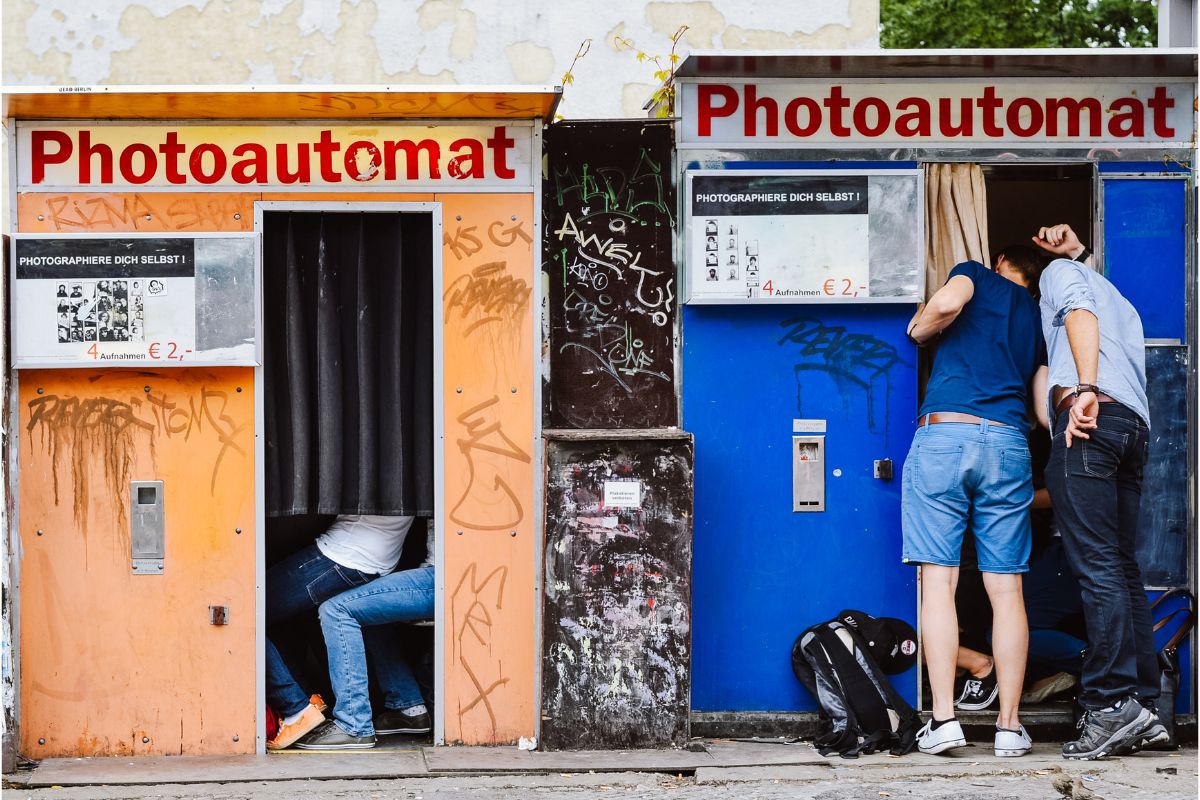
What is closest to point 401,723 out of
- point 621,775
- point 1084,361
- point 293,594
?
point 293,594

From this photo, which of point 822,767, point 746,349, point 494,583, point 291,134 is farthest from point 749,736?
point 291,134

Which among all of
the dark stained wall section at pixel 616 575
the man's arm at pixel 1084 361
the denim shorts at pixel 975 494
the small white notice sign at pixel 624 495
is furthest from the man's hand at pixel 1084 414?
the small white notice sign at pixel 624 495

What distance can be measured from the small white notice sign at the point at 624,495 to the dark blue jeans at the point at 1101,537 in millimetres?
1724

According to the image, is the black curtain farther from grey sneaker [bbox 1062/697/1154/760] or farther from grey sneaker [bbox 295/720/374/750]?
grey sneaker [bbox 1062/697/1154/760]

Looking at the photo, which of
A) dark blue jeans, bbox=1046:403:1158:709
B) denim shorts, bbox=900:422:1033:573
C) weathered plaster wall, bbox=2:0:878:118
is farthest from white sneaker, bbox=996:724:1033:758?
weathered plaster wall, bbox=2:0:878:118

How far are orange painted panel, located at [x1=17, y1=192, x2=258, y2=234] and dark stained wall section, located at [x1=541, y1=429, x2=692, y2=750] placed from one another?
5.43ft

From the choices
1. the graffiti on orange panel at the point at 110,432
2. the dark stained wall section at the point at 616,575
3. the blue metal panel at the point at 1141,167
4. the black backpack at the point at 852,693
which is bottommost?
the black backpack at the point at 852,693

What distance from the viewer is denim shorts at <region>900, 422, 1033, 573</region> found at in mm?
5238

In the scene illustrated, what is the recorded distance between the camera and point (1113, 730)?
5.18 metres

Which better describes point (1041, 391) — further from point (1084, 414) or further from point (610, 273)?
point (610, 273)


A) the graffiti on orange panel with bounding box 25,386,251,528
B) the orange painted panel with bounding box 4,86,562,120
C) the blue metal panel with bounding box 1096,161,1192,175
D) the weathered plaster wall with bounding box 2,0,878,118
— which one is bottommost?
the graffiti on orange panel with bounding box 25,386,251,528

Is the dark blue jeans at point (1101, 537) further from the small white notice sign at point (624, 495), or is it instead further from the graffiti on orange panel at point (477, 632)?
the graffiti on orange panel at point (477, 632)

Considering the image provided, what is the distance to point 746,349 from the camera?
557cm

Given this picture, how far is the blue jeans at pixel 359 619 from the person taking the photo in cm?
552
